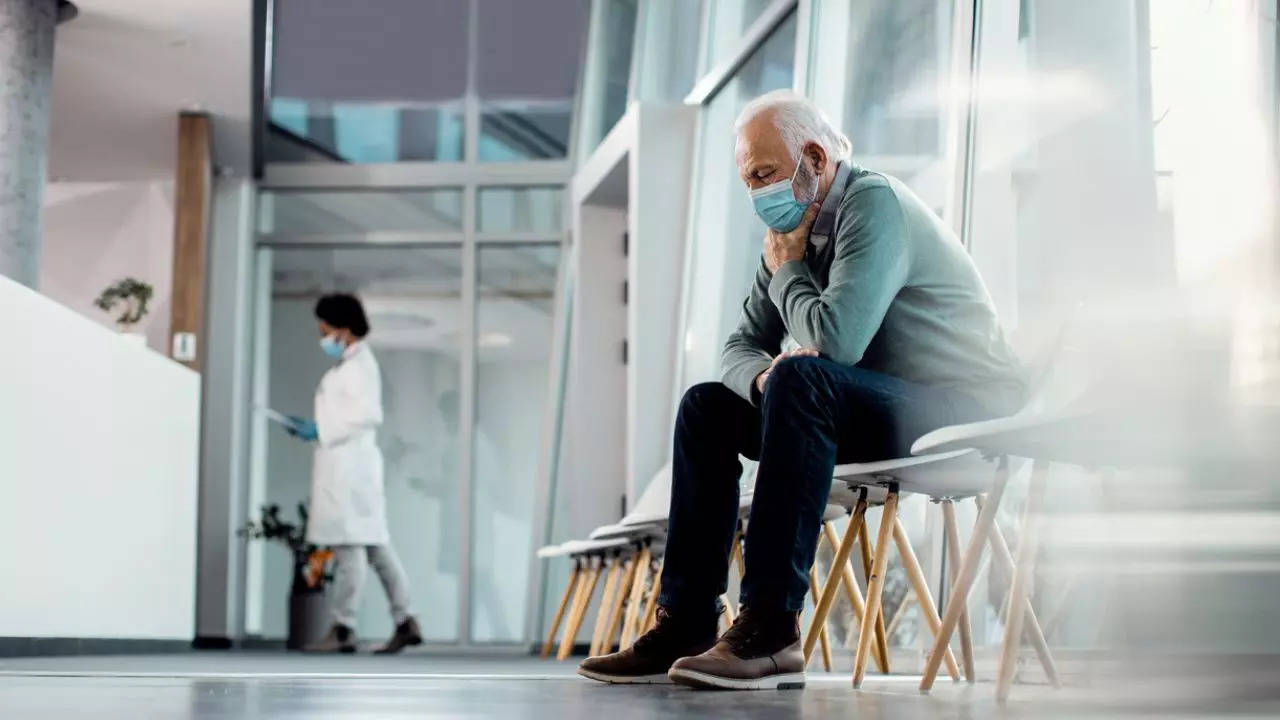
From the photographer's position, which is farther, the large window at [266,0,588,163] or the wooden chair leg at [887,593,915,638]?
the large window at [266,0,588,163]

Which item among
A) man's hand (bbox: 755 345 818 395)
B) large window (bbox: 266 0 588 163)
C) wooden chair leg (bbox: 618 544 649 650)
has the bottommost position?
wooden chair leg (bbox: 618 544 649 650)

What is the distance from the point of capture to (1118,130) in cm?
302

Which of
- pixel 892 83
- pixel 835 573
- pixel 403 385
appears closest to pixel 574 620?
pixel 892 83

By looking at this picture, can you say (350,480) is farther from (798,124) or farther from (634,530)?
(798,124)

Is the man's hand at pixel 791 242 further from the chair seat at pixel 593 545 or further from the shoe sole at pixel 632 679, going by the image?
the chair seat at pixel 593 545

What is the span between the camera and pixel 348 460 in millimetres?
6812

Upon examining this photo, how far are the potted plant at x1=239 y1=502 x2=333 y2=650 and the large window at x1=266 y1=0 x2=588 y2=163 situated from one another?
2388 mm

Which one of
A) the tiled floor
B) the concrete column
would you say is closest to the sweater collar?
the tiled floor

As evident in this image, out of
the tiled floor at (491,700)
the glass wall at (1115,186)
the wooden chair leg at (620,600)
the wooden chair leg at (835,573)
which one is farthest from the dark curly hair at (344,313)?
the wooden chair leg at (835,573)

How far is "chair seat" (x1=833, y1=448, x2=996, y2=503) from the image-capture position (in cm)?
227

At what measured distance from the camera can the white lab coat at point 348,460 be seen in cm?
668

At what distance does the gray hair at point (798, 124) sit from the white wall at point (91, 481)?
2662mm

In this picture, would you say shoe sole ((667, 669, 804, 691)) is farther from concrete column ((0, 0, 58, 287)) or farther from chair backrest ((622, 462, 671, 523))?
concrete column ((0, 0, 58, 287))

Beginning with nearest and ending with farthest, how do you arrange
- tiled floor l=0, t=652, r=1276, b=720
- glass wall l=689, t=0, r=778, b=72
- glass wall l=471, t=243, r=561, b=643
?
1. tiled floor l=0, t=652, r=1276, b=720
2. glass wall l=689, t=0, r=778, b=72
3. glass wall l=471, t=243, r=561, b=643
